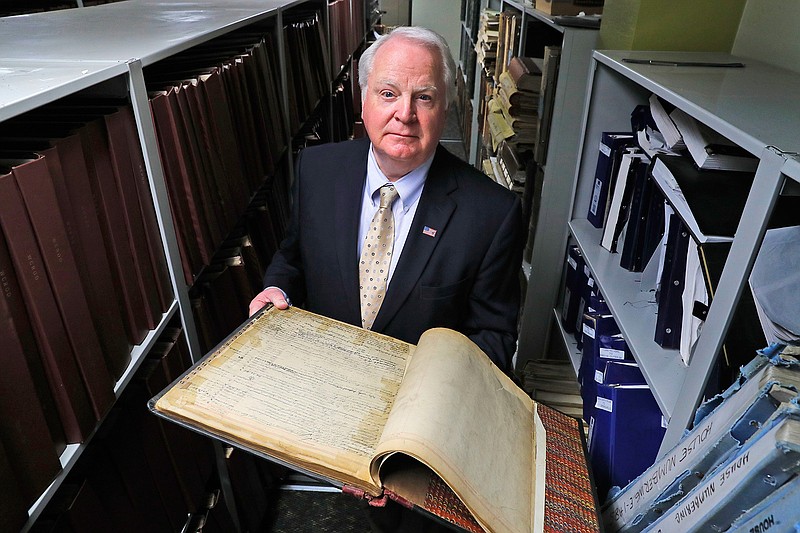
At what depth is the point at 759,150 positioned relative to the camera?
2.27 ft

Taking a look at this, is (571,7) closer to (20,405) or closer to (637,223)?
(637,223)

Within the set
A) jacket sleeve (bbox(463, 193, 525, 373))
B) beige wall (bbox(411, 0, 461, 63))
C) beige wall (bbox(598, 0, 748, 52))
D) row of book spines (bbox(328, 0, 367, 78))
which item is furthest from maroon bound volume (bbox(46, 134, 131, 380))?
beige wall (bbox(411, 0, 461, 63))

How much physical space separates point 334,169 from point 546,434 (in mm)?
807

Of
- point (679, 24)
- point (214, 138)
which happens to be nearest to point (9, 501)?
point (214, 138)

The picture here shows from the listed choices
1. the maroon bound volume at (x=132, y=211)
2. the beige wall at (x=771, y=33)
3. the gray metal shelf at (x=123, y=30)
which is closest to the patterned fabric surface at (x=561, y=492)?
the maroon bound volume at (x=132, y=211)

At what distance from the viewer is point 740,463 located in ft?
1.67

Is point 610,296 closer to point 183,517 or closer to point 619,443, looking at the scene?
point 619,443

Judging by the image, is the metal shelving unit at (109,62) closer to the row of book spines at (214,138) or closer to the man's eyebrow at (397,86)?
the row of book spines at (214,138)

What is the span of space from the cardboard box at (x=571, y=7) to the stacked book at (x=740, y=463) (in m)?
1.65

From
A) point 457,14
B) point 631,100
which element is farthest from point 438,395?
point 457,14

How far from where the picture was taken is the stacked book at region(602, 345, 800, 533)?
0.47 metres

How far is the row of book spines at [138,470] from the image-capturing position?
83 cm

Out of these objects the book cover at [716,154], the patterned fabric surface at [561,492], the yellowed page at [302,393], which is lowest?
the patterned fabric surface at [561,492]

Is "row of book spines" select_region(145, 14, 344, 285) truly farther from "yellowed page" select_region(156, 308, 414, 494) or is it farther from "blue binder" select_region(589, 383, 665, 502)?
"blue binder" select_region(589, 383, 665, 502)
